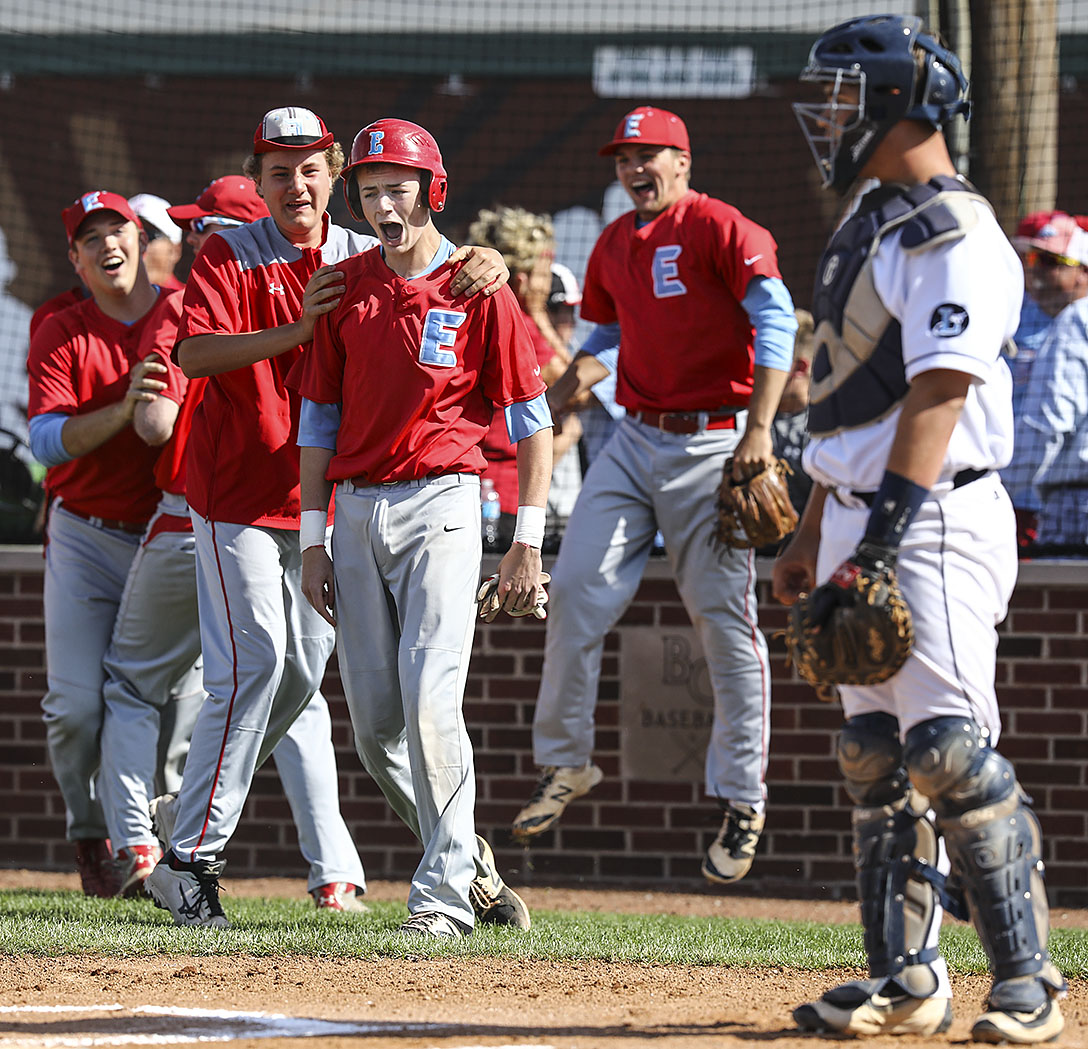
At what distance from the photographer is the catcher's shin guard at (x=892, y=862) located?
3416mm

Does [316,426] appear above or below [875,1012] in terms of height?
above

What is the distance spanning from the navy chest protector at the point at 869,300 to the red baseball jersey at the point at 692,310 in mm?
2058

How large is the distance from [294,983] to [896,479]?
6.63 ft

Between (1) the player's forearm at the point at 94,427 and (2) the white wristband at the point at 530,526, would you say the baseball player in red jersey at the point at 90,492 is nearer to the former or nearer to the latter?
(1) the player's forearm at the point at 94,427

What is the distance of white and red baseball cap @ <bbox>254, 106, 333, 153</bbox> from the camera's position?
492 cm

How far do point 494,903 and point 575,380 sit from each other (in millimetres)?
2022

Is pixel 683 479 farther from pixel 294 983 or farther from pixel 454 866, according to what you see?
pixel 294 983

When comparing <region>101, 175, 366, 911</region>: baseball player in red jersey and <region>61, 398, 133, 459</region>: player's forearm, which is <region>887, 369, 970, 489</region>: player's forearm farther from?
<region>61, 398, 133, 459</region>: player's forearm

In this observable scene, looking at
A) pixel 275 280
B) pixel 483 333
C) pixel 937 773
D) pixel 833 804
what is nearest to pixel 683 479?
pixel 483 333

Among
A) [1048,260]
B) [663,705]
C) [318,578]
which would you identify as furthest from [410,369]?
[1048,260]

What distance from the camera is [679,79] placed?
12172 mm

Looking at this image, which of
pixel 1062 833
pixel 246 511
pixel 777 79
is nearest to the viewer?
pixel 246 511

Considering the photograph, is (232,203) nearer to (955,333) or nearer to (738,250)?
(738,250)

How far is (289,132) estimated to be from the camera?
492 cm
